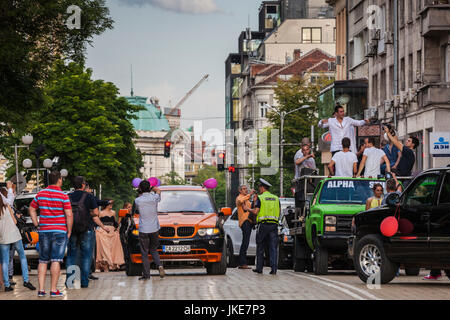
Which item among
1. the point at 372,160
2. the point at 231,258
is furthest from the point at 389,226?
the point at 231,258

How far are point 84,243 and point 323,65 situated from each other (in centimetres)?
10465

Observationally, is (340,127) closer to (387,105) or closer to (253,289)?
(253,289)

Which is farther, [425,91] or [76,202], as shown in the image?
[425,91]

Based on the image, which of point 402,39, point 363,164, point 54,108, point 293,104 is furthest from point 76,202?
point 293,104

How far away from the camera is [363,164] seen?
24.9 meters

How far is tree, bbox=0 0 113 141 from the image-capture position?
2566 cm

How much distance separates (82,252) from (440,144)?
13.2 m

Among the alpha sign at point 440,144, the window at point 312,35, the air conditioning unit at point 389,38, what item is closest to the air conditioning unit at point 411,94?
the air conditioning unit at point 389,38

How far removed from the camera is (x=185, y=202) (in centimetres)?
2536

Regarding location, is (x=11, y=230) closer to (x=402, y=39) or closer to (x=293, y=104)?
(x=402, y=39)

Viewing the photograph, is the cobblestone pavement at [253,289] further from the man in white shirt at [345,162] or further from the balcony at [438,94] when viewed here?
the balcony at [438,94]

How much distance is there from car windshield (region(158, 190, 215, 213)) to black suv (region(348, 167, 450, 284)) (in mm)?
5941

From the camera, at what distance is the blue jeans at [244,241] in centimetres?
2812

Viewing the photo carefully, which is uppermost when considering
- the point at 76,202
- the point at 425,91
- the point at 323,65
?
the point at 323,65
